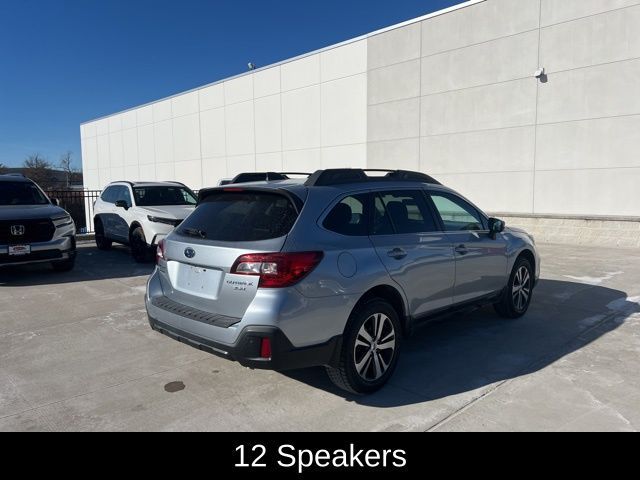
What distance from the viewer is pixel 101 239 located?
12125 mm

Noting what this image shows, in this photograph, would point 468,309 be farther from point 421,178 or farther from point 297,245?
point 297,245

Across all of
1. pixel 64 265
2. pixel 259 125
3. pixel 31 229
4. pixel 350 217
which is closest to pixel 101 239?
pixel 64 265

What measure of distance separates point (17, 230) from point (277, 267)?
6.63 m

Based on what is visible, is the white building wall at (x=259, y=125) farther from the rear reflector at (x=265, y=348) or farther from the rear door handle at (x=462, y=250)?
the rear reflector at (x=265, y=348)

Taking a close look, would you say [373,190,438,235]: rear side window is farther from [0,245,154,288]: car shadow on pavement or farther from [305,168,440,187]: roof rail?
[0,245,154,288]: car shadow on pavement

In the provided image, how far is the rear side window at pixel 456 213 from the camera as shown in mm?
4911

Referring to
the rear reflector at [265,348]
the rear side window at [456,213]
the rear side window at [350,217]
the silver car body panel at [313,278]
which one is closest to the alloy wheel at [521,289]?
the rear side window at [456,213]

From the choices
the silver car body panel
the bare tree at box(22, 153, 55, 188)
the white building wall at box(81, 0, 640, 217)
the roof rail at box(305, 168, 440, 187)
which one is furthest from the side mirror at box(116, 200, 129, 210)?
the bare tree at box(22, 153, 55, 188)

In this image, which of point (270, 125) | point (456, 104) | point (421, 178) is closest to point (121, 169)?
point (270, 125)

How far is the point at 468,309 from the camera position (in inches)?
202

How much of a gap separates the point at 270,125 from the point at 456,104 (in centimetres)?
924

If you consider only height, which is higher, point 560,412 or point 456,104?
point 456,104

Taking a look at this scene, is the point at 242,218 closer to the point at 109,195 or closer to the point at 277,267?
the point at 277,267

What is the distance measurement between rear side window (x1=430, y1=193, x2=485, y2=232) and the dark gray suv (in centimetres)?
671
